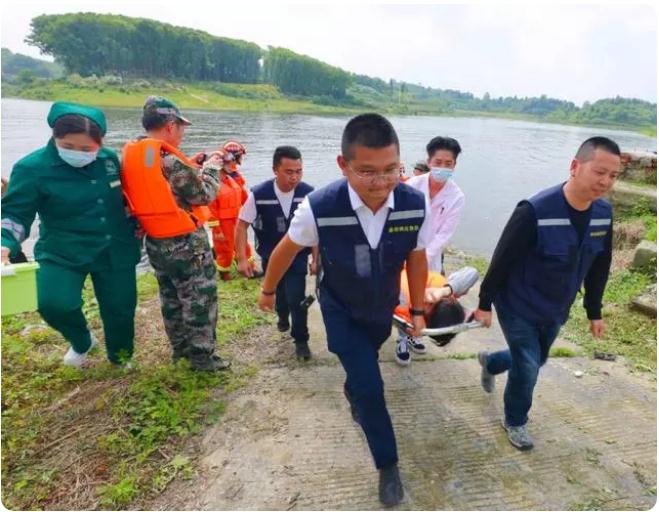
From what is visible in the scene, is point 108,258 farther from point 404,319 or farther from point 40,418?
point 404,319

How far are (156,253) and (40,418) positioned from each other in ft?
4.03

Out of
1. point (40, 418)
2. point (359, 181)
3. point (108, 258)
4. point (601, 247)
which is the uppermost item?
point (359, 181)

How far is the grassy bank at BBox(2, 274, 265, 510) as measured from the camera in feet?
7.60

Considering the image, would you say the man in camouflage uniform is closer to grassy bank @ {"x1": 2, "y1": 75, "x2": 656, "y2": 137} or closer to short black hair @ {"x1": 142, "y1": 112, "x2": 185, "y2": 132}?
short black hair @ {"x1": 142, "y1": 112, "x2": 185, "y2": 132}

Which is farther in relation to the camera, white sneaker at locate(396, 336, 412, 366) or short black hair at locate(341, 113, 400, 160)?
white sneaker at locate(396, 336, 412, 366)

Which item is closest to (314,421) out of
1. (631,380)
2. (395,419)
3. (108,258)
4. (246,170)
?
(395,419)

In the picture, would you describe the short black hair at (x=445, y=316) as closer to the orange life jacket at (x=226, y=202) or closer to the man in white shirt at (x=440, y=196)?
the man in white shirt at (x=440, y=196)

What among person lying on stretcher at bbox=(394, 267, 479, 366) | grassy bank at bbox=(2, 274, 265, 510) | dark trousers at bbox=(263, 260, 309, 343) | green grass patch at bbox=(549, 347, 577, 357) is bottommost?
grassy bank at bbox=(2, 274, 265, 510)

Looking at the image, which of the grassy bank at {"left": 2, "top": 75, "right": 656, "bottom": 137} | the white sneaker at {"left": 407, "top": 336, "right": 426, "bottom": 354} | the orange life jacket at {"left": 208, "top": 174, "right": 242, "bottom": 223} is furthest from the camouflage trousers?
the grassy bank at {"left": 2, "top": 75, "right": 656, "bottom": 137}

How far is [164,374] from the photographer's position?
313 centimetres

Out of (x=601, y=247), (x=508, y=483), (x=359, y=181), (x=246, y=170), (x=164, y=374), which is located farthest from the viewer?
(x=246, y=170)

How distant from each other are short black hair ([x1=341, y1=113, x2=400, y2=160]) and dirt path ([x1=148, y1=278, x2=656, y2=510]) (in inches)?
68.1

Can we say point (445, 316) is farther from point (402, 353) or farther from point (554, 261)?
point (554, 261)

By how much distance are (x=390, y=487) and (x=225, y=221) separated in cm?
455
